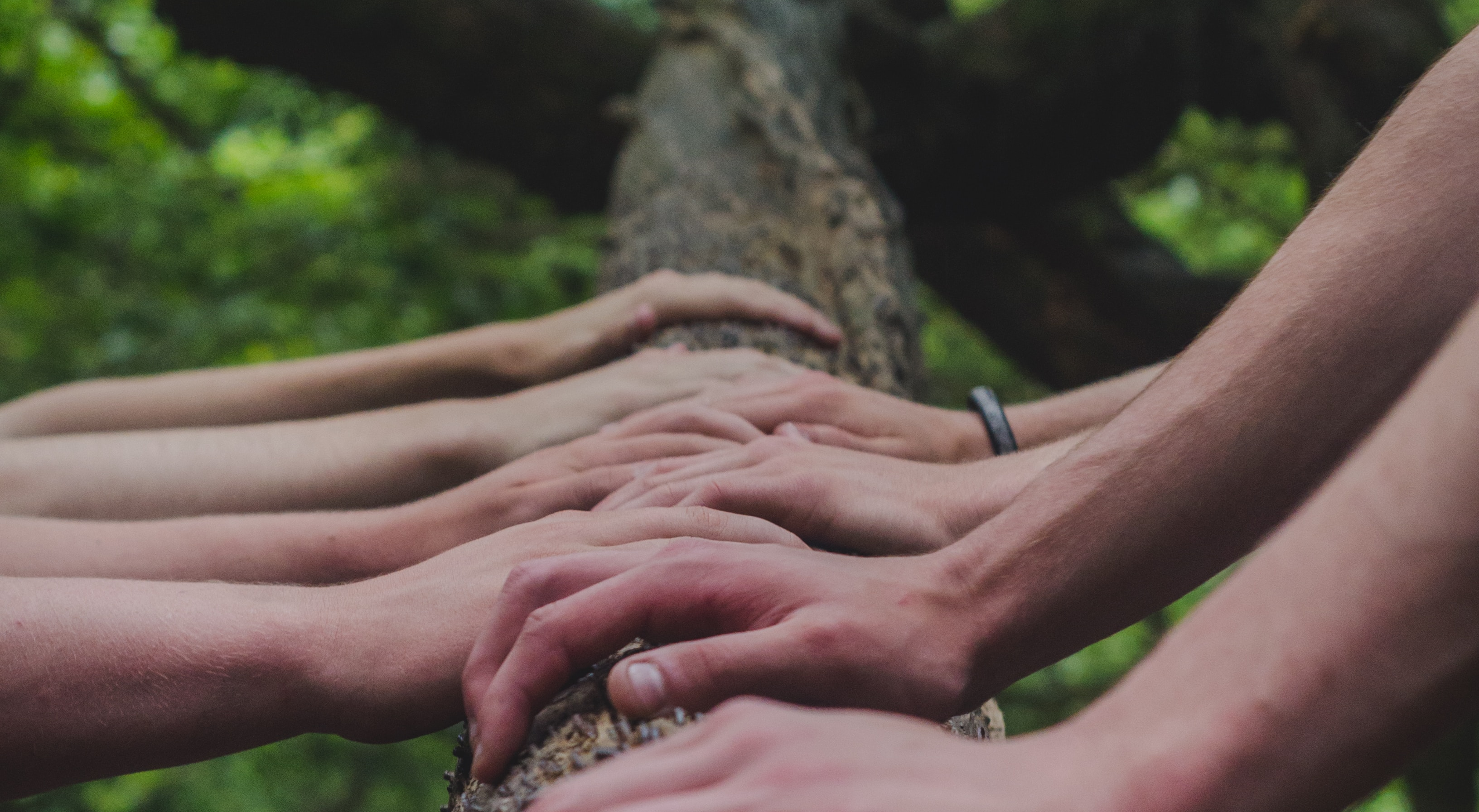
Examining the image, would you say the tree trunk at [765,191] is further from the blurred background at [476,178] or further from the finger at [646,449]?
the blurred background at [476,178]

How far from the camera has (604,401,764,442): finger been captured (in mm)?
1741

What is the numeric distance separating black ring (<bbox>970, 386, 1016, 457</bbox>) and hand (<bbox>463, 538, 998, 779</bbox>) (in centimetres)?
90

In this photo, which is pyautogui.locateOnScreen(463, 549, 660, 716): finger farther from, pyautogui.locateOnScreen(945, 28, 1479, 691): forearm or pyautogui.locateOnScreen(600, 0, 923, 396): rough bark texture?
pyautogui.locateOnScreen(600, 0, 923, 396): rough bark texture

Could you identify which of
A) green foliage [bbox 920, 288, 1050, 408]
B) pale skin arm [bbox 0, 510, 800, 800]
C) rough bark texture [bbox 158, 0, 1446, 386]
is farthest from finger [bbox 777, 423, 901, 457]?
green foliage [bbox 920, 288, 1050, 408]

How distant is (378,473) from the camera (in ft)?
6.81

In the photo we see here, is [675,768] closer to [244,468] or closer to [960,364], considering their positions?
[244,468]

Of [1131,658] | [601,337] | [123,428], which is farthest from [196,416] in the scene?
[1131,658]

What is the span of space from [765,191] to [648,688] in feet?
6.20

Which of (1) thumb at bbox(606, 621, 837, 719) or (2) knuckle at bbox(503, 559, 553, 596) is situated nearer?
(1) thumb at bbox(606, 621, 837, 719)

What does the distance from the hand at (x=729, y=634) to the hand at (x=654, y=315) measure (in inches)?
46.1

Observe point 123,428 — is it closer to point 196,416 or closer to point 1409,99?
point 196,416

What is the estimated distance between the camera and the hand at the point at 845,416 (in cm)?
179

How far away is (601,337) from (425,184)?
8.34 feet

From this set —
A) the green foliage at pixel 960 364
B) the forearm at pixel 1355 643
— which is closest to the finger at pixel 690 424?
the forearm at pixel 1355 643
